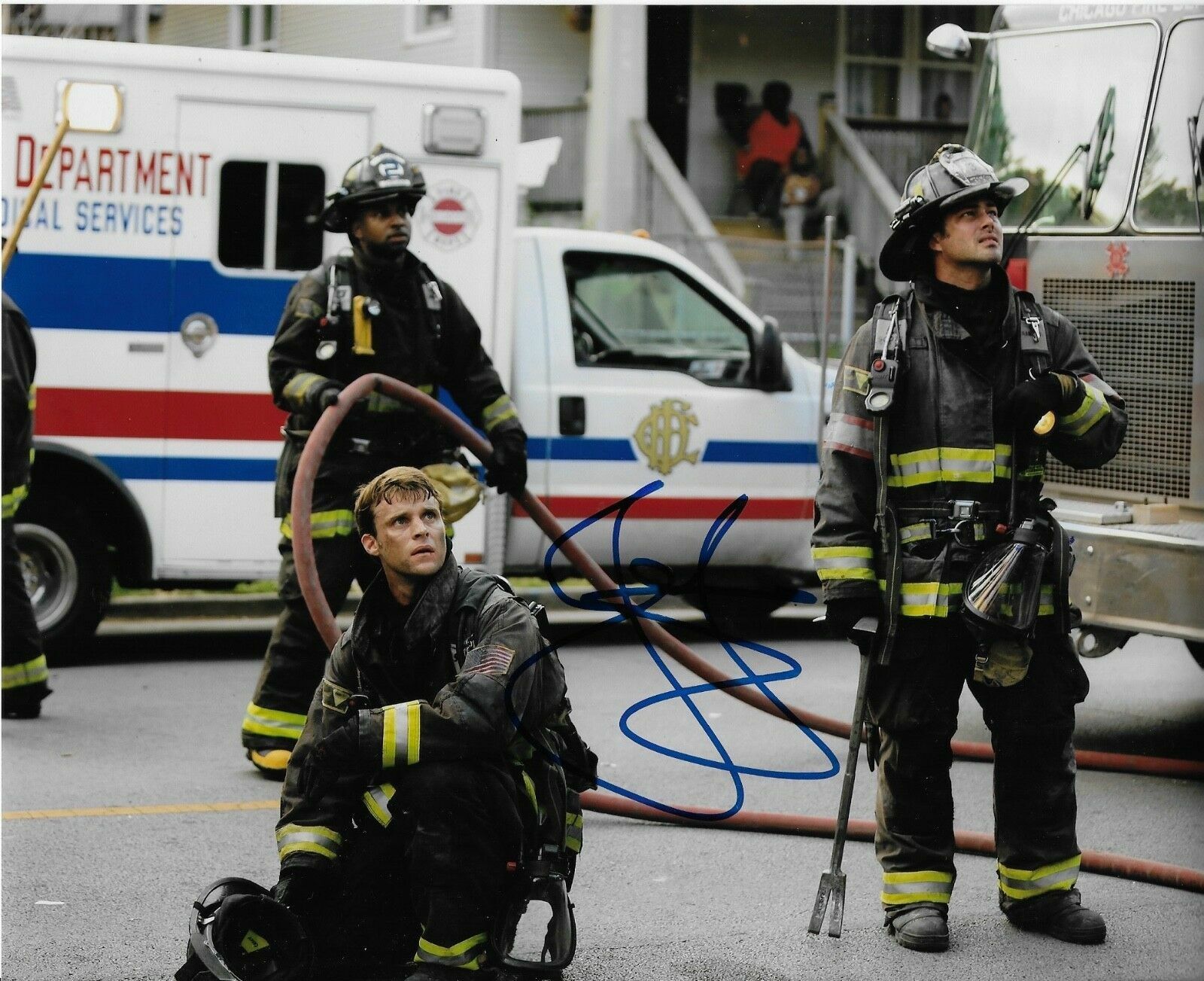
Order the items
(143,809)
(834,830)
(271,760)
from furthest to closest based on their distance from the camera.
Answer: (271,760) < (143,809) < (834,830)

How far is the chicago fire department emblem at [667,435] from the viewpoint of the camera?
28.8 feet

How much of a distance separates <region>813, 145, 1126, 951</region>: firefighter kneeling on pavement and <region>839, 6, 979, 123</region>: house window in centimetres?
1595

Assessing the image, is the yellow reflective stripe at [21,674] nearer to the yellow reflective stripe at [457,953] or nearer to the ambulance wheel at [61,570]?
the ambulance wheel at [61,570]

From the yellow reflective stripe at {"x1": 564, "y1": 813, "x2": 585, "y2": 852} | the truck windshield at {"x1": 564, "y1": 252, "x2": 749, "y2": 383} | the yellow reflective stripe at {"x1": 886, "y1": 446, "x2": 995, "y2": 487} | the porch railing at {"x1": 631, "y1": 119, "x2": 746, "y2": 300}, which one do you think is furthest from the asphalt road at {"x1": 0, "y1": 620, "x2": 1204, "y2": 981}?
the porch railing at {"x1": 631, "y1": 119, "x2": 746, "y2": 300}

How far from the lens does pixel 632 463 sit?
8.81m

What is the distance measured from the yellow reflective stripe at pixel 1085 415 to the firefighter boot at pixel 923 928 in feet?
3.92

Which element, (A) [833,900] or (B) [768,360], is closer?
(A) [833,900]

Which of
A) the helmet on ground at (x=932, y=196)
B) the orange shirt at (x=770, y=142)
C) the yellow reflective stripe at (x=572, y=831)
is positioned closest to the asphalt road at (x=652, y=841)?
the yellow reflective stripe at (x=572, y=831)

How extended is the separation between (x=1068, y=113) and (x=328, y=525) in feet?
10.5

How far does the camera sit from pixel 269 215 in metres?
8.21

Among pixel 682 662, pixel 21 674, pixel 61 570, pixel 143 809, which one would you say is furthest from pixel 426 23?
pixel 143 809

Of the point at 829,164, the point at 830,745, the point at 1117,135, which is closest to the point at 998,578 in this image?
the point at 830,745

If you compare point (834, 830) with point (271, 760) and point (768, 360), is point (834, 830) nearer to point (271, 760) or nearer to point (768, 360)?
point (271, 760)

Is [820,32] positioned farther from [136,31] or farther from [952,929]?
[952,929]
